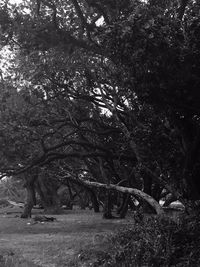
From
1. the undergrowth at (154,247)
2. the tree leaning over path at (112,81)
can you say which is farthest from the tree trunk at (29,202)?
the undergrowth at (154,247)

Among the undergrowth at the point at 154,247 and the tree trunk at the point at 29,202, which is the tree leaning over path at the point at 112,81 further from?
the tree trunk at the point at 29,202

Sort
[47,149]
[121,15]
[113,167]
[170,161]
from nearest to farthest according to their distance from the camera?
[121,15]
[170,161]
[47,149]
[113,167]

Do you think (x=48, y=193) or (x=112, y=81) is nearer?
(x=112, y=81)

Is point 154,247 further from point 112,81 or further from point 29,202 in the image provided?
point 29,202

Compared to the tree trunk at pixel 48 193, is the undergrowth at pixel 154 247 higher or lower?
lower

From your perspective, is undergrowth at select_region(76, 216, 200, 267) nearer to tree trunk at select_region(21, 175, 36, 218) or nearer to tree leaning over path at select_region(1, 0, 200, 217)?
tree leaning over path at select_region(1, 0, 200, 217)

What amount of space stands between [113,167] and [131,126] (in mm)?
8279

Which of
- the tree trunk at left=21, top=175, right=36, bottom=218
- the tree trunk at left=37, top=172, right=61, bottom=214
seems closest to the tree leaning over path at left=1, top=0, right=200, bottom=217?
the tree trunk at left=21, top=175, right=36, bottom=218

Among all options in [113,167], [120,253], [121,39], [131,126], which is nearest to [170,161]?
[131,126]

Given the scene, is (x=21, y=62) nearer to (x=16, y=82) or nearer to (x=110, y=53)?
(x=16, y=82)

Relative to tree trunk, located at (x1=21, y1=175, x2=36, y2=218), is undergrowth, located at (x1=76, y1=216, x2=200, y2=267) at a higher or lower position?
lower

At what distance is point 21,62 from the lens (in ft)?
48.8

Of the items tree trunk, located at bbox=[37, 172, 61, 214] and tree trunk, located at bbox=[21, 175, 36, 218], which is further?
tree trunk, located at bbox=[37, 172, 61, 214]

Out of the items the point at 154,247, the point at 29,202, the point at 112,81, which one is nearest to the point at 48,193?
the point at 29,202
